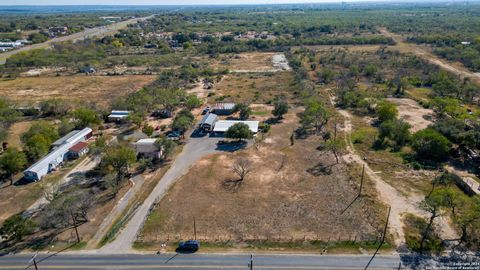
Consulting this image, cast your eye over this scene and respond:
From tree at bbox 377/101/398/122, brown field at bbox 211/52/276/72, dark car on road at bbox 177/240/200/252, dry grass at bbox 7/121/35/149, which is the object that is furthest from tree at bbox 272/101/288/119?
brown field at bbox 211/52/276/72

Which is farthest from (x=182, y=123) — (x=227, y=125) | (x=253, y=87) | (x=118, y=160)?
(x=253, y=87)

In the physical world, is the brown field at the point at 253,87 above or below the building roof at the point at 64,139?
above

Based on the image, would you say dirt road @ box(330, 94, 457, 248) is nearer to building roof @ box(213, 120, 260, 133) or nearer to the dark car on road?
building roof @ box(213, 120, 260, 133)

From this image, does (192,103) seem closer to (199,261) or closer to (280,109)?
(280,109)

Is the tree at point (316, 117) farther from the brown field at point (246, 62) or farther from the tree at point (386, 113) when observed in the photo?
the brown field at point (246, 62)

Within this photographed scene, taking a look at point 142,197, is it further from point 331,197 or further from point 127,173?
point 331,197

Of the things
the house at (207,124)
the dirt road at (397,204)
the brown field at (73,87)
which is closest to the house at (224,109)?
the house at (207,124)
